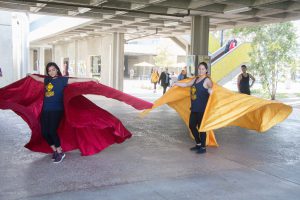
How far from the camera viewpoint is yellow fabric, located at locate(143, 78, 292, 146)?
696 cm

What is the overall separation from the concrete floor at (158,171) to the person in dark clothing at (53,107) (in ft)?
1.15

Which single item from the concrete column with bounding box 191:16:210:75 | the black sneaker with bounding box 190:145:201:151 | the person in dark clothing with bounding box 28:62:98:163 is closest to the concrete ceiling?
the concrete column with bounding box 191:16:210:75

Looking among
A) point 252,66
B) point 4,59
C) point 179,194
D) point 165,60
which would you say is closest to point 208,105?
point 179,194

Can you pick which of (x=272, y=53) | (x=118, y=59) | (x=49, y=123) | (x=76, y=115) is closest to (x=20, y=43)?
→ (x=118, y=59)

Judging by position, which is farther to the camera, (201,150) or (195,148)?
(195,148)

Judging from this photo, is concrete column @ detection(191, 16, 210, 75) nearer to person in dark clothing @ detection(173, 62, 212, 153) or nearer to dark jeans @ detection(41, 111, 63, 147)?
person in dark clothing @ detection(173, 62, 212, 153)

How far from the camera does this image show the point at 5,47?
17.6m

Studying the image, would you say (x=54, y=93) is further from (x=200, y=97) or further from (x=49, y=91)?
(x=200, y=97)

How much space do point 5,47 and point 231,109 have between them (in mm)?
13523

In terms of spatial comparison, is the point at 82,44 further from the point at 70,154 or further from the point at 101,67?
the point at 70,154

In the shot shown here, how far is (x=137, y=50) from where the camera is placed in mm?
55125

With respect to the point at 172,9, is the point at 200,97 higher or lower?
lower

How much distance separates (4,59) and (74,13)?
4652 millimetres

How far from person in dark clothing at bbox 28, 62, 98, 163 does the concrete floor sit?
349mm
